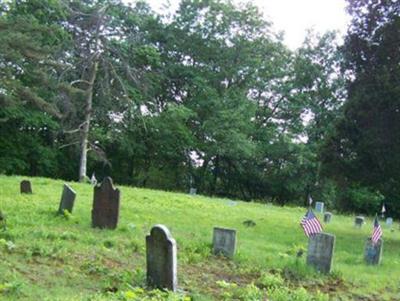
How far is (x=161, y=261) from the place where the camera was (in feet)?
25.3

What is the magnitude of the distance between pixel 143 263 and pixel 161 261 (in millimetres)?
1668

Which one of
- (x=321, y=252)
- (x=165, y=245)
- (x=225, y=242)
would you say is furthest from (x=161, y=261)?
(x=321, y=252)

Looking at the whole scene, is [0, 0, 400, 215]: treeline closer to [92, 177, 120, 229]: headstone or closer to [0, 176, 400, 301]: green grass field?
[0, 176, 400, 301]: green grass field

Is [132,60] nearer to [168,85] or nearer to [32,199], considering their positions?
[168,85]

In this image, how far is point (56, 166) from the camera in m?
39.1

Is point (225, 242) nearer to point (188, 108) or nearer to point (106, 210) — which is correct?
point (106, 210)

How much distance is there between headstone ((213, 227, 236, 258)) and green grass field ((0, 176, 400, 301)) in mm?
191

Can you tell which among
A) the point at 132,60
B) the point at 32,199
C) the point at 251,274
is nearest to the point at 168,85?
the point at 132,60

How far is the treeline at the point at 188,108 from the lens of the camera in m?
34.4

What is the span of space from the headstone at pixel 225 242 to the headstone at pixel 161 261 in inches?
125

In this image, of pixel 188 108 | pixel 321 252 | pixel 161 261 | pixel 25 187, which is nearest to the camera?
pixel 161 261

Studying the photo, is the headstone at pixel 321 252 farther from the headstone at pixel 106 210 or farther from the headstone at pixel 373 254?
the headstone at pixel 106 210

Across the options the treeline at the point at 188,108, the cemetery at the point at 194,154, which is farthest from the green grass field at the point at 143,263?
the treeline at the point at 188,108

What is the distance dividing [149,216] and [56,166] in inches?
987
